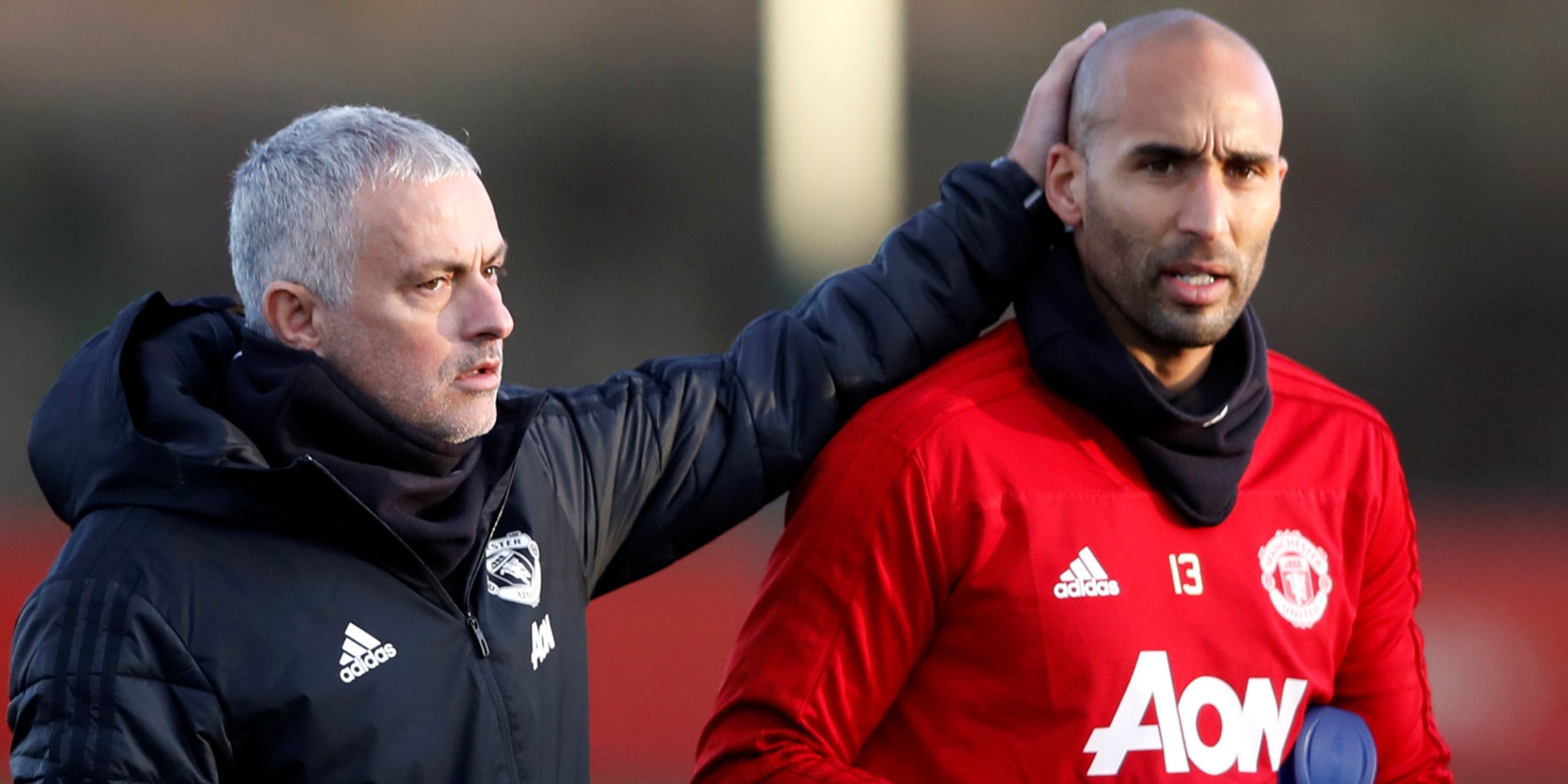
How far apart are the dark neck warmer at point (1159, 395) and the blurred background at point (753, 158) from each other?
4983 millimetres

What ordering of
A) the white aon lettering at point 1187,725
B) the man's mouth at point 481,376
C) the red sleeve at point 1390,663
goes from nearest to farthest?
the man's mouth at point 481,376 → the white aon lettering at point 1187,725 → the red sleeve at point 1390,663

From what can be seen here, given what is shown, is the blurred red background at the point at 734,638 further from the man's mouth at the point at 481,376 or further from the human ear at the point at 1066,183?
the man's mouth at the point at 481,376

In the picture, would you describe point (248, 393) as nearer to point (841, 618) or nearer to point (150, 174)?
point (841, 618)

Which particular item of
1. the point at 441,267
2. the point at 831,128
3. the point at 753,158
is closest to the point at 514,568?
the point at 441,267

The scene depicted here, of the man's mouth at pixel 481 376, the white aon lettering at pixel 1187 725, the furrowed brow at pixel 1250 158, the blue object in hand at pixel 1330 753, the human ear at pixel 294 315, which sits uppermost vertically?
the furrowed brow at pixel 1250 158

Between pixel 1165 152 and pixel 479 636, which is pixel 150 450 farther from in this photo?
pixel 1165 152

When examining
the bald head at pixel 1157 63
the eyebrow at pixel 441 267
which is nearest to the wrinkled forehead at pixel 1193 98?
the bald head at pixel 1157 63

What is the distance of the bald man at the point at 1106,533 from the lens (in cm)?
211

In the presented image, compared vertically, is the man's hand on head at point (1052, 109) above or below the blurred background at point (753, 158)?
above

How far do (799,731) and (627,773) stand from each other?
3.83 meters

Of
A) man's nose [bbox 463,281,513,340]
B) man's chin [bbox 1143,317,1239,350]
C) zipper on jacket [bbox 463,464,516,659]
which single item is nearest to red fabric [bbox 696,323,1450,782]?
man's chin [bbox 1143,317,1239,350]

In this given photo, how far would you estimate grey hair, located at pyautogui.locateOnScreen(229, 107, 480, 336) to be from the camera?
74.2 inches

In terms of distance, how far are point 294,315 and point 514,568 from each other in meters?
0.37

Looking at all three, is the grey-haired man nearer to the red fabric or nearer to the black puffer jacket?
the black puffer jacket
